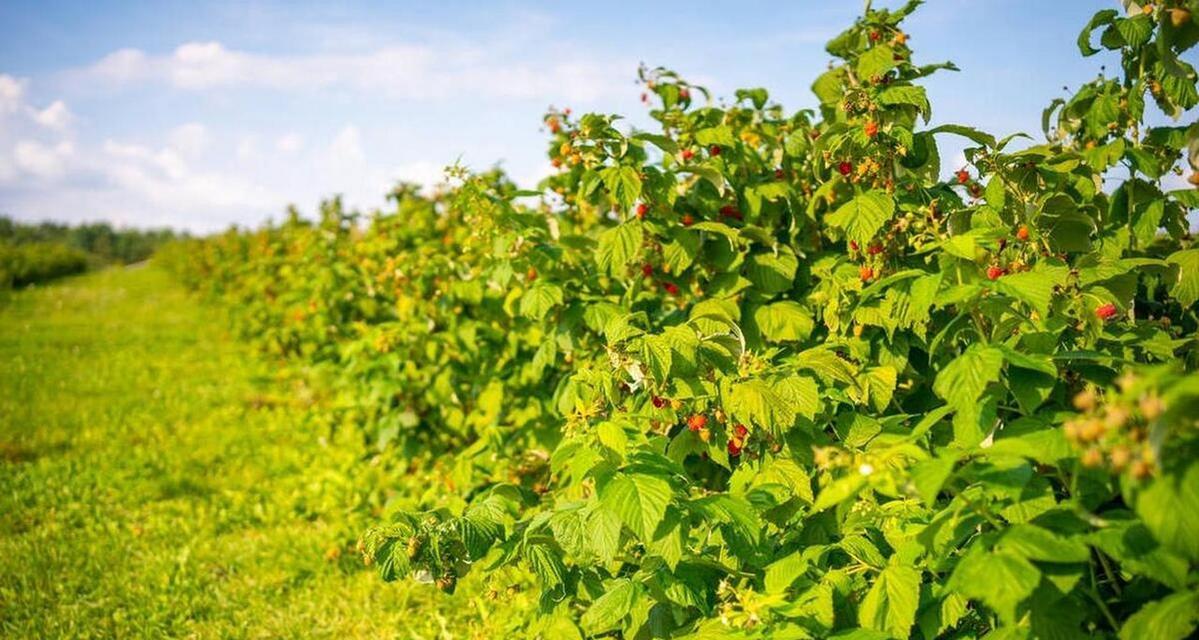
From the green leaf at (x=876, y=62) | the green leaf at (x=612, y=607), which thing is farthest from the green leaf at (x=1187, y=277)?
the green leaf at (x=612, y=607)

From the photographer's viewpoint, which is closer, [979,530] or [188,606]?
[979,530]

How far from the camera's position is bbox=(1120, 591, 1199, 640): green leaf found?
4.06 ft

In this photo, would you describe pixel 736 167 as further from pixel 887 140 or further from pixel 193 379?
pixel 193 379

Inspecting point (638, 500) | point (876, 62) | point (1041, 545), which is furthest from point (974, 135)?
point (638, 500)

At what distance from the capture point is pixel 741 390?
192 cm

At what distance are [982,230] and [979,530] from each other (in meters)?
Result: 0.79

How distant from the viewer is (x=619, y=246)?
269 cm

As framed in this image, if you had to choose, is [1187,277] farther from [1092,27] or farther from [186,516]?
[186,516]

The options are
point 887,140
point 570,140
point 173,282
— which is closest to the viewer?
point 887,140

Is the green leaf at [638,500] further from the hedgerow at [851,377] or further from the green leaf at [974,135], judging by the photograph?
the green leaf at [974,135]

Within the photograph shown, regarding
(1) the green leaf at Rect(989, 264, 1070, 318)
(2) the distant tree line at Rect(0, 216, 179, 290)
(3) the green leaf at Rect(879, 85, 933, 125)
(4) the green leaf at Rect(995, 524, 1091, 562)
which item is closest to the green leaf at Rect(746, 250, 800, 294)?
(3) the green leaf at Rect(879, 85, 933, 125)

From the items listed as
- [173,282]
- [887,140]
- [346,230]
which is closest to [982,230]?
[887,140]

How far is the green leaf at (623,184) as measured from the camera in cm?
259

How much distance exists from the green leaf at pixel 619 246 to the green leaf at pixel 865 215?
2.22 ft
